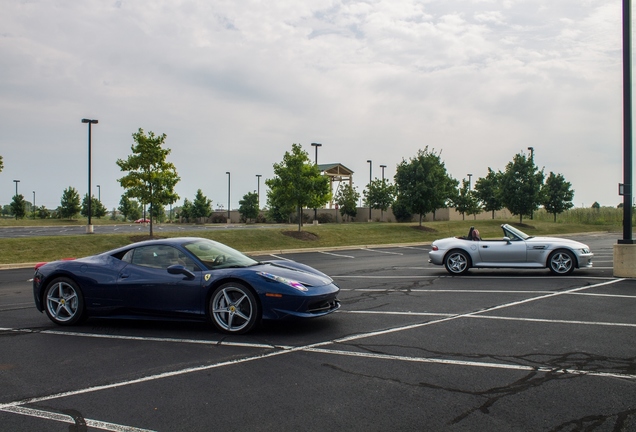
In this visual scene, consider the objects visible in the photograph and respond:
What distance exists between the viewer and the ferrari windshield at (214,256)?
706 centimetres

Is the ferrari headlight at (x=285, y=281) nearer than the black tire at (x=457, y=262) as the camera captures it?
Yes

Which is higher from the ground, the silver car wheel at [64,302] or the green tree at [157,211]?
the green tree at [157,211]

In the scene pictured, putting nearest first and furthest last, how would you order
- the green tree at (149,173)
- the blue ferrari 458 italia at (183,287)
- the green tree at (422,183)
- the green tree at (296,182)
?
the blue ferrari 458 italia at (183,287) → the green tree at (149,173) → the green tree at (296,182) → the green tree at (422,183)

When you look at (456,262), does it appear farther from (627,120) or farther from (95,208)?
(95,208)

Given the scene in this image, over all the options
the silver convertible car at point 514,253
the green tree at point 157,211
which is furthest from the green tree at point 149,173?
the silver convertible car at point 514,253

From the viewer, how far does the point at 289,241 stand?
27.6m

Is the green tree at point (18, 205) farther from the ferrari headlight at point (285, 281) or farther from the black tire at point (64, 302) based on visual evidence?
the ferrari headlight at point (285, 281)

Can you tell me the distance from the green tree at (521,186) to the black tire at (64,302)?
37.1m

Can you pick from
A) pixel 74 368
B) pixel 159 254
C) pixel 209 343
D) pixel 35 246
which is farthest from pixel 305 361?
pixel 35 246

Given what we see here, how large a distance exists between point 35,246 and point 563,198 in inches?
1713

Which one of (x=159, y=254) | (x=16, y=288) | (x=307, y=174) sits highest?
(x=307, y=174)

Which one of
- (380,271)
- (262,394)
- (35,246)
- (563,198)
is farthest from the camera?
(563,198)

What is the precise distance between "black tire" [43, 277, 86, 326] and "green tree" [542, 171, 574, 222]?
4706cm

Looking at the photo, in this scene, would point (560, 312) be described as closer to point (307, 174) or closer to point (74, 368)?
point (74, 368)
